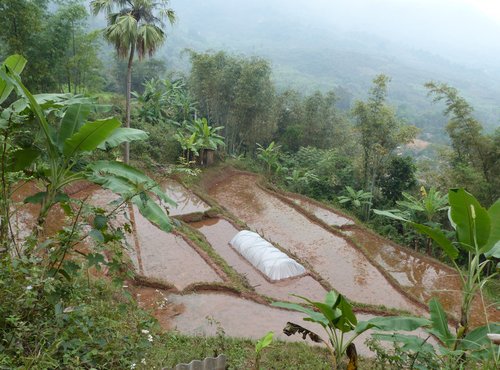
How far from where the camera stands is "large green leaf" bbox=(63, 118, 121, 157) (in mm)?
3439

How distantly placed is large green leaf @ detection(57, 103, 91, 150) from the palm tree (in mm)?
6721

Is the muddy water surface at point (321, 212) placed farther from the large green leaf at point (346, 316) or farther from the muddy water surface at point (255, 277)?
the large green leaf at point (346, 316)

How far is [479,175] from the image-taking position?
424 inches

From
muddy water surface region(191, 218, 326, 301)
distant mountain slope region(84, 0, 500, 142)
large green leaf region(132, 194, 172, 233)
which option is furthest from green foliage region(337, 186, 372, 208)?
distant mountain slope region(84, 0, 500, 142)

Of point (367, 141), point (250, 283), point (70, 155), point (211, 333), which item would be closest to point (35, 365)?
point (70, 155)

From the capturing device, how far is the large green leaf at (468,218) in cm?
338

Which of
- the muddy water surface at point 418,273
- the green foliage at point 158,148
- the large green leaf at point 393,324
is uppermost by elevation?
the large green leaf at point 393,324

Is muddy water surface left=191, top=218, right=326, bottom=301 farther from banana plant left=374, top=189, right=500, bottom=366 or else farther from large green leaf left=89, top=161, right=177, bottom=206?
large green leaf left=89, top=161, right=177, bottom=206

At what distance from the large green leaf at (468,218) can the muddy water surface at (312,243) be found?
17.0ft

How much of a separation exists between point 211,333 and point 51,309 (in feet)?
12.6

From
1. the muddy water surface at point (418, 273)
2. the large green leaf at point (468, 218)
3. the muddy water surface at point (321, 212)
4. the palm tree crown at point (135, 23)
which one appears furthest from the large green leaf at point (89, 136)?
the muddy water surface at point (321, 212)

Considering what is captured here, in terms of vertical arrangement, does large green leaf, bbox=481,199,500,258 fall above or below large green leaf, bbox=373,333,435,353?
above

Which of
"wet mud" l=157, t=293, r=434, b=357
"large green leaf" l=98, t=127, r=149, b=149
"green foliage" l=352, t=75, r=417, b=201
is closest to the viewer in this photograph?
"large green leaf" l=98, t=127, r=149, b=149

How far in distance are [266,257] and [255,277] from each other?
19.8 inches
